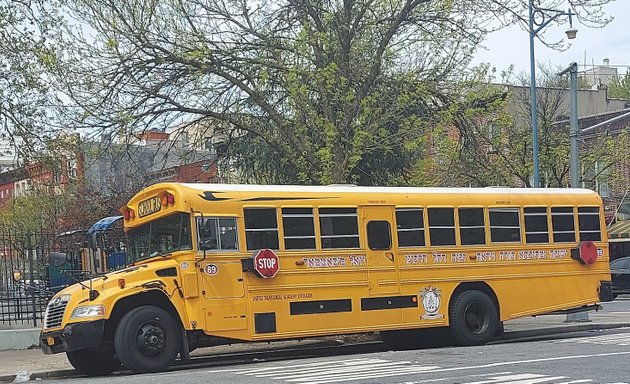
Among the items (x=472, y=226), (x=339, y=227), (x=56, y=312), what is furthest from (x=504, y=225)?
(x=56, y=312)

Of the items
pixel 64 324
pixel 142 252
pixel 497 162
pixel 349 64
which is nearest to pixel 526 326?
pixel 349 64

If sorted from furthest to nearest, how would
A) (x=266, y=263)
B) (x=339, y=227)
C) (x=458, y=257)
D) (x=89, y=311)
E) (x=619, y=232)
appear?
1. (x=619, y=232)
2. (x=458, y=257)
3. (x=339, y=227)
4. (x=266, y=263)
5. (x=89, y=311)

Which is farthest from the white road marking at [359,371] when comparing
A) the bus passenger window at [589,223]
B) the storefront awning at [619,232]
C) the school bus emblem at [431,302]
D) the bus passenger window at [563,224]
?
the storefront awning at [619,232]

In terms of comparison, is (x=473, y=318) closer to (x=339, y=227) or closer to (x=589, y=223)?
(x=339, y=227)

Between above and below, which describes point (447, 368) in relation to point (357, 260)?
below

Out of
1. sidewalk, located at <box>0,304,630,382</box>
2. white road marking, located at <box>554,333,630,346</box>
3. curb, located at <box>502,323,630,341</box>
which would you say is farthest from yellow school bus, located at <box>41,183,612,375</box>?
curb, located at <box>502,323,630,341</box>

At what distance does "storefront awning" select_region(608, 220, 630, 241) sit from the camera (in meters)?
36.9

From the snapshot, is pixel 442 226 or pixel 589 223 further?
pixel 589 223

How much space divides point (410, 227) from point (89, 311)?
5.94m

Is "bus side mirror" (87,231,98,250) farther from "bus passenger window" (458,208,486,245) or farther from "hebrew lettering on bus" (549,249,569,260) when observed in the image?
"hebrew lettering on bus" (549,249,569,260)

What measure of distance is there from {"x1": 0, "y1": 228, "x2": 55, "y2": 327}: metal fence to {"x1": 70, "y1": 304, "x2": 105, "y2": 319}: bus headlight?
18.9 feet

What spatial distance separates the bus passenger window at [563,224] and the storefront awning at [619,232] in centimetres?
2038

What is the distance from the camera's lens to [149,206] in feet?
48.9

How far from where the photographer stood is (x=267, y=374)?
40.2ft
